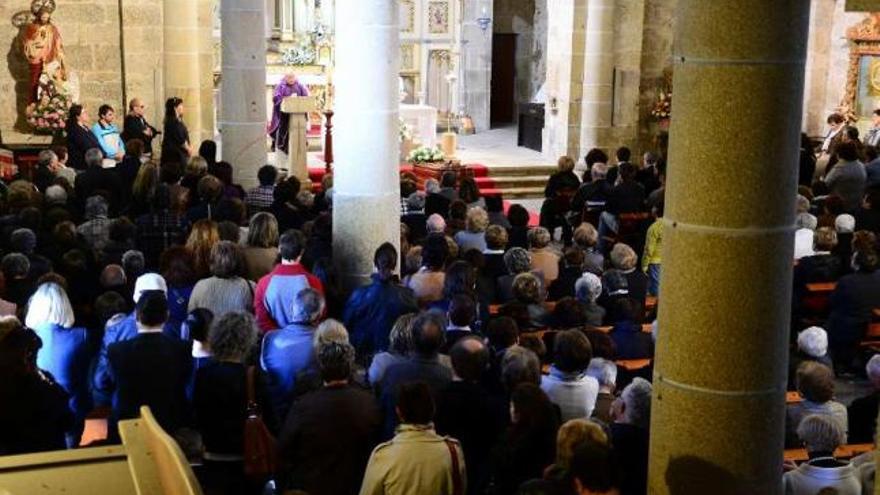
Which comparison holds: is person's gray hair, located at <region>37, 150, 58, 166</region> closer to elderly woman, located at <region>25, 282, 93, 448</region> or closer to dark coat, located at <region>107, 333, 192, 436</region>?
elderly woman, located at <region>25, 282, 93, 448</region>

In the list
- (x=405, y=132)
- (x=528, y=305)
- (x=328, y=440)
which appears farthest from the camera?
(x=405, y=132)

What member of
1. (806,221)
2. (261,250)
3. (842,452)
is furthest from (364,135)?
(806,221)

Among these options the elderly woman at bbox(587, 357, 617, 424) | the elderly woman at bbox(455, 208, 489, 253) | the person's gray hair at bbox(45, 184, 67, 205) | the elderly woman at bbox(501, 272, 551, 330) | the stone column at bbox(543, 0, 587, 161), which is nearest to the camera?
the elderly woman at bbox(587, 357, 617, 424)

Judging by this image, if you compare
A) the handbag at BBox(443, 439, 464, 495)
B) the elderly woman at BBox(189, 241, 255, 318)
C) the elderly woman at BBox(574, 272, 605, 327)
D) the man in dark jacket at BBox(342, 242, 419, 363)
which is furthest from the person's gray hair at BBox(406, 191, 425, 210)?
the handbag at BBox(443, 439, 464, 495)

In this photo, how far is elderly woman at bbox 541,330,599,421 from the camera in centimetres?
616

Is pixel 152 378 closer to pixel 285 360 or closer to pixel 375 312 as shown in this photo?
pixel 285 360

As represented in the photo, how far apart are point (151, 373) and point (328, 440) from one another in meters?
1.21

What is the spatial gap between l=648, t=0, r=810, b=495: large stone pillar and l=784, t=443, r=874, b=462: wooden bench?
1.93 metres

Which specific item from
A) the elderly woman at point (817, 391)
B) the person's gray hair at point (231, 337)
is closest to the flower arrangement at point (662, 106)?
the elderly woman at point (817, 391)

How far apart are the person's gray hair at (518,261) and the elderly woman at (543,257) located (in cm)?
72

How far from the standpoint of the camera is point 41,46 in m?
16.8

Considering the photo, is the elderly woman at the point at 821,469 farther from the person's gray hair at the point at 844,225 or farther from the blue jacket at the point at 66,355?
the person's gray hair at the point at 844,225

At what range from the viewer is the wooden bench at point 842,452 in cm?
631

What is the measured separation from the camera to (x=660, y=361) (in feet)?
14.6
